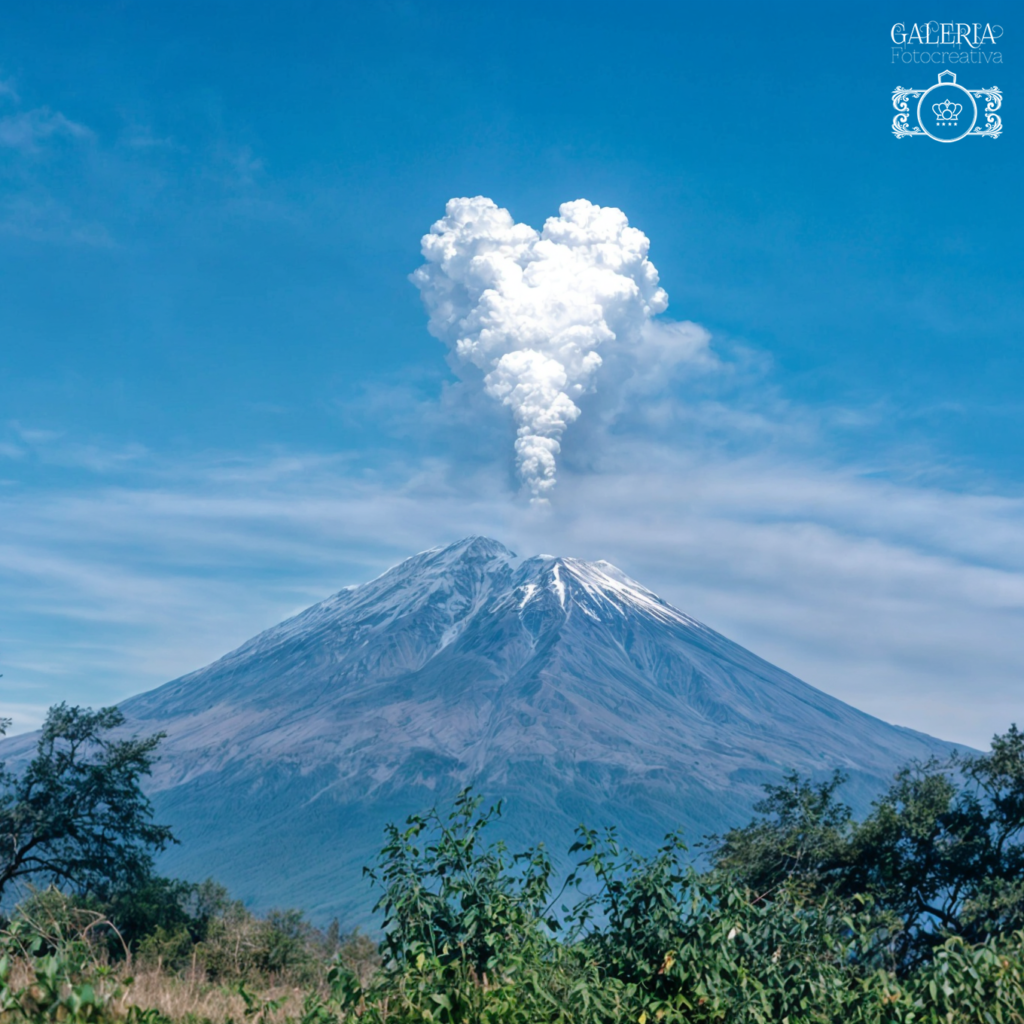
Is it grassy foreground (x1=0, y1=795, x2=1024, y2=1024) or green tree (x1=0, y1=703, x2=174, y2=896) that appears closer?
grassy foreground (x1=0, y1=795, x2=1024, y2=1024)

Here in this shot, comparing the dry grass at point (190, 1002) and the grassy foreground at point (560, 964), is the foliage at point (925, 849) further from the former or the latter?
the dry grass at point (190, 1002)

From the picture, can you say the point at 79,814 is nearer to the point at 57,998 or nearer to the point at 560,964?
the point at 560,964

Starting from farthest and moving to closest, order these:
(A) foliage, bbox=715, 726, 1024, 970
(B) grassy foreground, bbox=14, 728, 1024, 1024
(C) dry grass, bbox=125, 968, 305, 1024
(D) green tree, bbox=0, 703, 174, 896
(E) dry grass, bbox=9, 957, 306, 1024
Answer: (D) green tree, bbox=0, 703, 174, 896
(A) foliage, bbox=715, 726, 1024, 970
(C) dry grass, bbox=125, 968, 305, 1024
(E) dry grass, bbox=9, 957, 306, 1024
(B) grassy foreground, bbox=14, 728, 1024, 1024

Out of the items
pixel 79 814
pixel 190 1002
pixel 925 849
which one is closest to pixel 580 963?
pixel 190 1002

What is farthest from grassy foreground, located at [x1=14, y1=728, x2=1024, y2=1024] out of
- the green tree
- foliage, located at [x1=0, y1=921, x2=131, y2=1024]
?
the green tree

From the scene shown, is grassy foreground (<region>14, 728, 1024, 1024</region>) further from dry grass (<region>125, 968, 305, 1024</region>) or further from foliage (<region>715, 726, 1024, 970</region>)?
foliage (<region>715, 726, 1024, 970</region>)

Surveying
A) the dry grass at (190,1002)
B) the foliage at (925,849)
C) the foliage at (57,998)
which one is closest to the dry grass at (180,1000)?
the dry grass at (190,1002)

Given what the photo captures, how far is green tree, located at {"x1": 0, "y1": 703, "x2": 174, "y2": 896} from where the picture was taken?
24.1 metres

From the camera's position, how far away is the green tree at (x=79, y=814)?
24.1m

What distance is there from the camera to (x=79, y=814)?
80.7 ft

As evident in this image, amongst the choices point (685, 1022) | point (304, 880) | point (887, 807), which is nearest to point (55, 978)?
point (685, 1022)

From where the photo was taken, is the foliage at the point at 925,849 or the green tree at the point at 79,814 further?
the green tree at the point at 79,814

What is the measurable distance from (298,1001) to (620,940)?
346 cm

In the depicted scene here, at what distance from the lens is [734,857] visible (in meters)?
27.0
